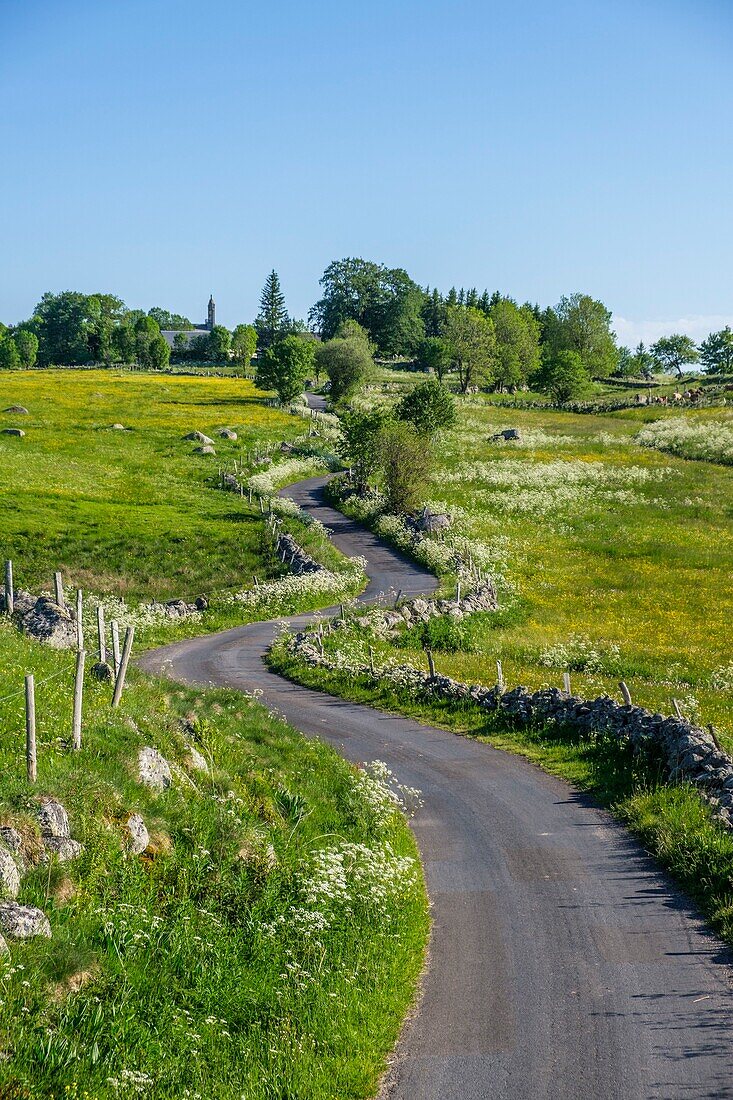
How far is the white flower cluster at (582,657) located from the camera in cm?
3142

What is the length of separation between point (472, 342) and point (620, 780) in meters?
119

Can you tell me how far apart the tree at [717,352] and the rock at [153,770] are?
6098 inches

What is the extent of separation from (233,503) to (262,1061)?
5674cm

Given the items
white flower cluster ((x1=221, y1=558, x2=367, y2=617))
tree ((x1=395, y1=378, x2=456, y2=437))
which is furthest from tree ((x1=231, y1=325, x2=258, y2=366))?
white flower cluster ((x1=221, y1=558, x2=367, y2=617))

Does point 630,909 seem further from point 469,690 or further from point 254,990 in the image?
point 469,690

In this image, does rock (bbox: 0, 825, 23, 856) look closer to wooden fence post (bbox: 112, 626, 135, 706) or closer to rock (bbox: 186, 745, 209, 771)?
rock (bbox: 186, 745, 209, 771)

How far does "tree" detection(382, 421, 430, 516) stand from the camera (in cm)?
6172

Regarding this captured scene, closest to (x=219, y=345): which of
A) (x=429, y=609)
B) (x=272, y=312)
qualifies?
(x=272, y=312)

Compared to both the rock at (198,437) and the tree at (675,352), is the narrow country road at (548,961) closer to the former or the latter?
the rock at (198,437)

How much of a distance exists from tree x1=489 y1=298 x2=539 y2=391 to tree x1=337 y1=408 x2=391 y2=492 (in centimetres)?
7829

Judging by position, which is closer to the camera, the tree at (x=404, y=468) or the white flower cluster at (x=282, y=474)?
the tree at (x=404, y=468)

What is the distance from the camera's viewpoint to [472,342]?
13112 centimetres

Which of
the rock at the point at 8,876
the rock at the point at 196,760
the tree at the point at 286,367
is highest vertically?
the tree at the point at 286,367

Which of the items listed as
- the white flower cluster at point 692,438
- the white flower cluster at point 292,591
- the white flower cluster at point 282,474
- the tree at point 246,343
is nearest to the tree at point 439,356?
the tree at point 246,343
